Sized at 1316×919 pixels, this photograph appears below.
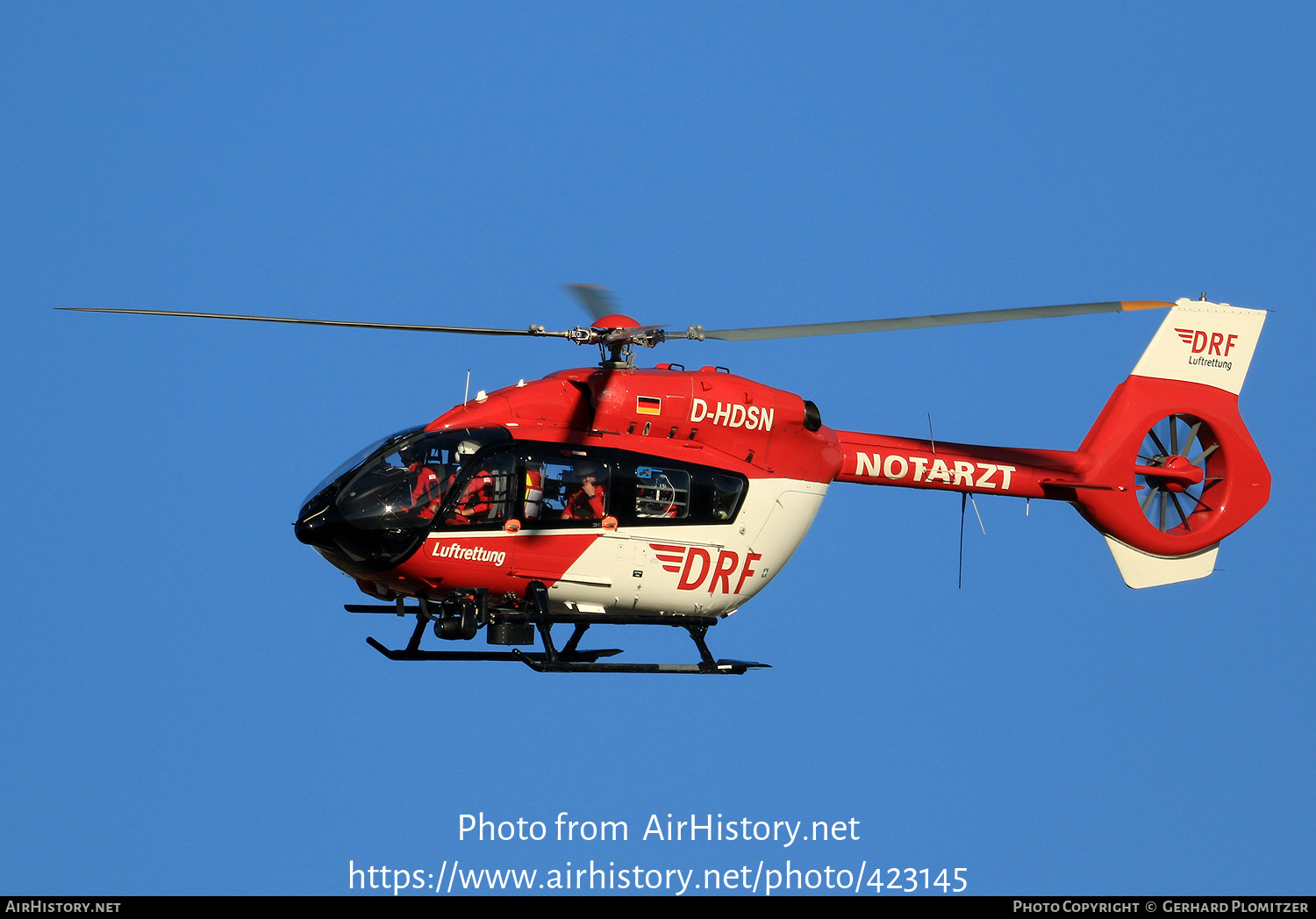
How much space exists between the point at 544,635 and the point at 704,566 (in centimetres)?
150

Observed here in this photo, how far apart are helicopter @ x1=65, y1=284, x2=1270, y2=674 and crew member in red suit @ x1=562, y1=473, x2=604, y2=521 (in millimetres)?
10

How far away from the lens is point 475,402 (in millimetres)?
11703

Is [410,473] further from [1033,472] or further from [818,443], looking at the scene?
[1033,472]

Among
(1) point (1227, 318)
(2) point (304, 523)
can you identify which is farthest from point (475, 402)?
(1) point (1227, 318)

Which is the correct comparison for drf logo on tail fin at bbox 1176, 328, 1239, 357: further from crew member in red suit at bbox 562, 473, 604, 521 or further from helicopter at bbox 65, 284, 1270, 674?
crew member in red suit at bbox 562, 473, 604, 521

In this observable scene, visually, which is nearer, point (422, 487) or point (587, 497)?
point (422, 487)

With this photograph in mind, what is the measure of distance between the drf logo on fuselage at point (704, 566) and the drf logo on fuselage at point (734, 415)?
42.0 inches

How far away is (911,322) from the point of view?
1148cm

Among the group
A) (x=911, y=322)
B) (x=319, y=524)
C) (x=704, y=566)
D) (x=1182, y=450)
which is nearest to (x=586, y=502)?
(x=704, y=566)

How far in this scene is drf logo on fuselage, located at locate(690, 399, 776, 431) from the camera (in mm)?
12055

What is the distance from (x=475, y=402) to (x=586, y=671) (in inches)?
92.1

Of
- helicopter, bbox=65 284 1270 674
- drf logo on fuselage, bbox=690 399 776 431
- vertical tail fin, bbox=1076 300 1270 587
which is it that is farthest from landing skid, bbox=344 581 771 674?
vertical tail fin, bbox=1076 300 1270 587

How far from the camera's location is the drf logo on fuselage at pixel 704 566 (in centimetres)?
1183

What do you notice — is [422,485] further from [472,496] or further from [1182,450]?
[1182,450]
